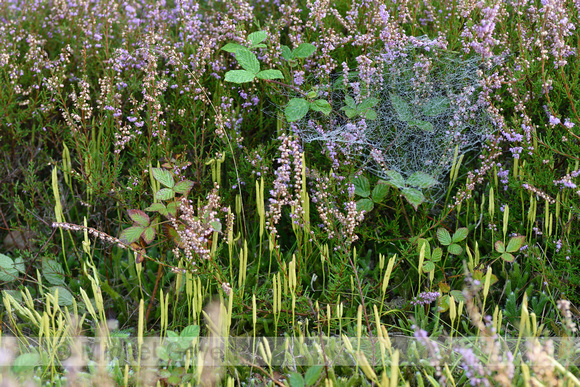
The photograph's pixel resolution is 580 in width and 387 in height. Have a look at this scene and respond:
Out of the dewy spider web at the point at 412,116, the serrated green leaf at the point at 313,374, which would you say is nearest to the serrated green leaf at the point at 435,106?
the dewy spider web at the point at 412,116

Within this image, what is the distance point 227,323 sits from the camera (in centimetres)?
201

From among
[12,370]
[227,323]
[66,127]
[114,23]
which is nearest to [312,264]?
[227,323]

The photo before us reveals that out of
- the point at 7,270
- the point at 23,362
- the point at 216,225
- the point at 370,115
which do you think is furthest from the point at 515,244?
the point at 7,270

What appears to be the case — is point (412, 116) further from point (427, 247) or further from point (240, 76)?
point (240, 76)

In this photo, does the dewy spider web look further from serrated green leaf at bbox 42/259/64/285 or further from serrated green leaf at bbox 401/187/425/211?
serrated green leaf at bbox 42/259/64/285

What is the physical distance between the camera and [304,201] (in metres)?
2.43

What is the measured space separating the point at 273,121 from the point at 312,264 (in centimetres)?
87

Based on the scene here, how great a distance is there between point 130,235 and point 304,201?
0.81 m

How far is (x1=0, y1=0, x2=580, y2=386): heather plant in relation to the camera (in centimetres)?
214

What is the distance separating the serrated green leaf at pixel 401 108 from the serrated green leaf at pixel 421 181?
0.32m

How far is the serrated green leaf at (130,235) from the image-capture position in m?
2.20

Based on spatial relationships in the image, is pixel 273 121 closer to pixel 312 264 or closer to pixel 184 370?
pixel 312 264

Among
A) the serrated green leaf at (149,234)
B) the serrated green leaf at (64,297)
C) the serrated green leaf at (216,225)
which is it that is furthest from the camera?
the serrated green leaf at (64,297)

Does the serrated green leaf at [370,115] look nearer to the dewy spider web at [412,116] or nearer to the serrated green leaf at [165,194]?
the dewy spider web at [412,116]
